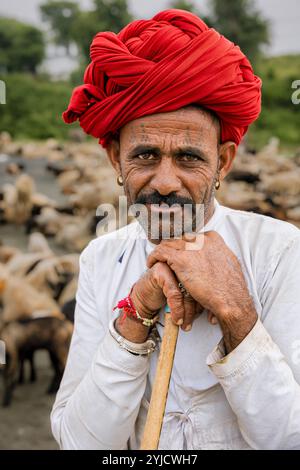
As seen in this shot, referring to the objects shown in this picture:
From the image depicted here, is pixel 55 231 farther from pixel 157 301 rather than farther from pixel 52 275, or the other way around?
pixel 157 301

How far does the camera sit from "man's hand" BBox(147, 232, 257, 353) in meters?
1.45

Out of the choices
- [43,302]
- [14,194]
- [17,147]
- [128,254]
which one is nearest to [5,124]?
[17,147]

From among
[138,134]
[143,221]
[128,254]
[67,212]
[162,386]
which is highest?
[138,134]

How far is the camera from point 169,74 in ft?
4.96

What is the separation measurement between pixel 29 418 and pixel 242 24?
2776 centimetres

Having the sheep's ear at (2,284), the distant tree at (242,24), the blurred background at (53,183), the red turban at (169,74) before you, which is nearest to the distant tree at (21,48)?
the blurred background at (53,183)

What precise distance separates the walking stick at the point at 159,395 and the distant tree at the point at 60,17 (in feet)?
105

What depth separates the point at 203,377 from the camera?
5.45 feet

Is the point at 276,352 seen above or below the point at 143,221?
below

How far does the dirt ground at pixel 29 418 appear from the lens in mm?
4020

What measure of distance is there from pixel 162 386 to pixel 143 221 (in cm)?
48

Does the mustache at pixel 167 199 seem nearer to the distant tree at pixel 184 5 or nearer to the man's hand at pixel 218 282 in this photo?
the man's hand at pixel 218 282

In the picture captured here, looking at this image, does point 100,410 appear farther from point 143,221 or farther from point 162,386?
point 143,221

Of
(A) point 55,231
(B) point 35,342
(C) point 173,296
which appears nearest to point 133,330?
(C) point 173,296
